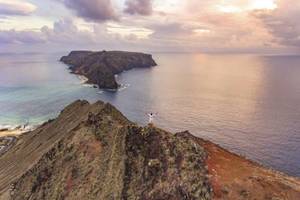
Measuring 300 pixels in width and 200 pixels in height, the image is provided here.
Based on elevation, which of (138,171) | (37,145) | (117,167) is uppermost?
(138,171)

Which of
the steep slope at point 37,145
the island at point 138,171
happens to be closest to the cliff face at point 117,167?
the island at point 138,171

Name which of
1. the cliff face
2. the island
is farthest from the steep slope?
the cliff face

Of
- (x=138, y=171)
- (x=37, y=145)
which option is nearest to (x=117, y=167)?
(x=138, y=171)

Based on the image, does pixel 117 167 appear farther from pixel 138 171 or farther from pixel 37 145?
pixel 37 145

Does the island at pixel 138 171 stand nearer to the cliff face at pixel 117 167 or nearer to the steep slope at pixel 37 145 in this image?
the cliff face at pixel 117 167

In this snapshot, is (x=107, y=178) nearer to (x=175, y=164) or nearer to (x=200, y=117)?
(x=175, y=164)

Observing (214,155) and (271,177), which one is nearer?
(271,177)

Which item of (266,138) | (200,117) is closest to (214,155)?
(266,138)
